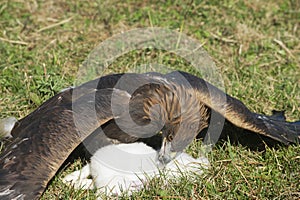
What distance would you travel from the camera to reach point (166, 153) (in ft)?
18.2

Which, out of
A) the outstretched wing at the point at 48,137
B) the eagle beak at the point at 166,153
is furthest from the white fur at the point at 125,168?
the outstretched wing at the point at 48,137

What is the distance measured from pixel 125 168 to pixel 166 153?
44 centimetres

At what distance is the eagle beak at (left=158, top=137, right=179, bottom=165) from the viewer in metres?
5.47

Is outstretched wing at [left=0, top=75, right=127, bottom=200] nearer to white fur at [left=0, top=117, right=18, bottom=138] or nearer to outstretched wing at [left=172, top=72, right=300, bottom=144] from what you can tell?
white fur at [left=0, top=117, right=18, bottom=138]

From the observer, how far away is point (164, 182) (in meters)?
5.13

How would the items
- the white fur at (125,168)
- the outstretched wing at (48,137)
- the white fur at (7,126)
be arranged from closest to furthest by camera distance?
the outstretched wing at (48,137) → the white fur at (125,168) → the white fur at (7,126)

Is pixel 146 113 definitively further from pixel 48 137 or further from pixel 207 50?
pixel 207 50

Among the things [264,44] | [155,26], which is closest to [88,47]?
[155,26]

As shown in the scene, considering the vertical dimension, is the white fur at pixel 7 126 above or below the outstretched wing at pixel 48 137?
below

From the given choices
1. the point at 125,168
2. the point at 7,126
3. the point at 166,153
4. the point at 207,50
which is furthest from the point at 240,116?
the point at 207,50

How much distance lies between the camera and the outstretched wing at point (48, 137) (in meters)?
4.39

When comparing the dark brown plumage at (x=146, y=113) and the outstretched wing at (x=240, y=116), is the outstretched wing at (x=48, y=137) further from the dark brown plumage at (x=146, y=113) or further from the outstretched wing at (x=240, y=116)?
the outstretched wing at (x=240, y=116)

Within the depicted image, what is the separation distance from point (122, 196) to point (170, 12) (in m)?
4.07

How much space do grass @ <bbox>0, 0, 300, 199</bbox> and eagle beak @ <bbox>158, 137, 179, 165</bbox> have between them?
332 mm
